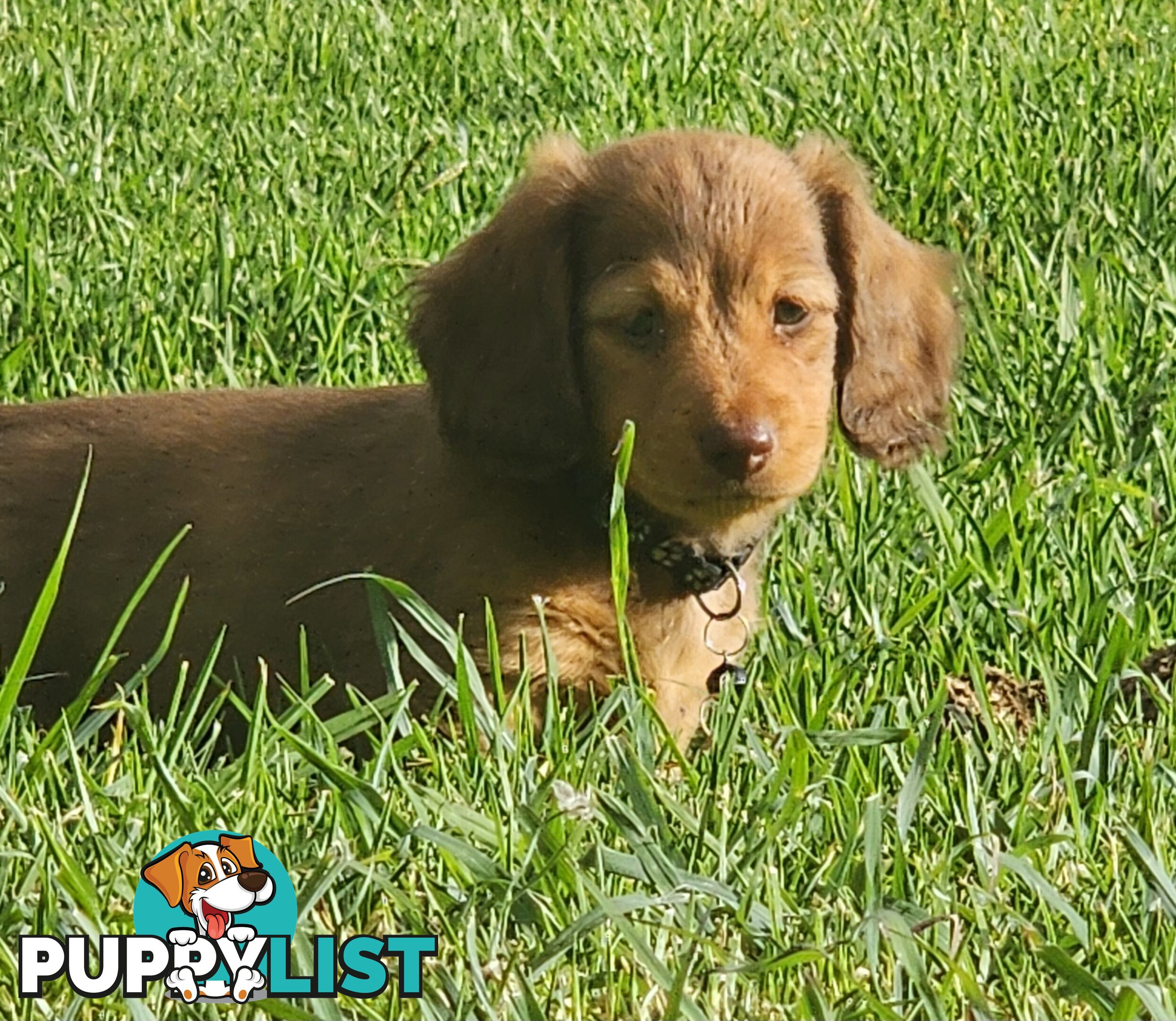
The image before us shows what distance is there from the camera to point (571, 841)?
2689 millimetres

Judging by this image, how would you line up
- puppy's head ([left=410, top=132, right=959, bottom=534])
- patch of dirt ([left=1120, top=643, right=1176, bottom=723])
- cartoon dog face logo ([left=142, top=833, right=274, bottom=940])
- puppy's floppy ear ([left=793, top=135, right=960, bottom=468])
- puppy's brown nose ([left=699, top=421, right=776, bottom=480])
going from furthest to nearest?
puppy's floppy ear ([left=793, top=135, right=960, bottom=468])
patch of dirt ([left=1120, top=643, right=1176, bottom=723])
puppy's head ([left=410, top=132, right=959, bottom=534])
puppy's brown nose ([left=699, top=421, right=776, bottom=480])
cartoon dog face logo ([left=142, top=833, right=274, bottom=940])

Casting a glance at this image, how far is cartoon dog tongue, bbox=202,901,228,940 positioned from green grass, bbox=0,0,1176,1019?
9 centimetres

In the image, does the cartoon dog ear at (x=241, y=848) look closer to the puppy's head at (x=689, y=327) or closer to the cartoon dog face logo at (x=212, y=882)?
the cartoon dog face logo at (x=212, y=882)

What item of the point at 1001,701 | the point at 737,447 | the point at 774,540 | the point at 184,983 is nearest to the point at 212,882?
the point at 184,983

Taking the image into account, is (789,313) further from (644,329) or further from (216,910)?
(216,910)

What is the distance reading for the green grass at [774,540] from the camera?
8.59 ft

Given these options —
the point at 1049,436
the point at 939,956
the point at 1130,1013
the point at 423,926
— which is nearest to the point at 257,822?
the point at 423,926

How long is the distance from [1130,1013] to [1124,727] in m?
0.90

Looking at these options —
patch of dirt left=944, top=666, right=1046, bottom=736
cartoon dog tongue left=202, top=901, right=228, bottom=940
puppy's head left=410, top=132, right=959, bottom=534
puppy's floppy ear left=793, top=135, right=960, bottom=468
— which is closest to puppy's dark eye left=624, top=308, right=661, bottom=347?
puppy's head left=410, top=132, right=959, bottom=534

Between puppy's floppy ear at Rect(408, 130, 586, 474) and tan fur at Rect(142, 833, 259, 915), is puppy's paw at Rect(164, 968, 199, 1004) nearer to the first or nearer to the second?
tan fur at Rect(142, 833, 259, 915)

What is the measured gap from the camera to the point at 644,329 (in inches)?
137

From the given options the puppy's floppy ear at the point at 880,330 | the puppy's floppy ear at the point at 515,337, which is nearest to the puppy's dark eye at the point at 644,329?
the puppy's floppy ear at the point at 515,337

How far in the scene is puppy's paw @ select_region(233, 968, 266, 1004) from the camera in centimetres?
245

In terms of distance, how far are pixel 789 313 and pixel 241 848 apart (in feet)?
4.34
